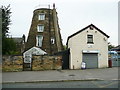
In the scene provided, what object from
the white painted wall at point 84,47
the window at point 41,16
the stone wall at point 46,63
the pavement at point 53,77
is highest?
the window at point 41,16

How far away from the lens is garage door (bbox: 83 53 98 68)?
26.4m

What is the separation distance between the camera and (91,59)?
2662 cm

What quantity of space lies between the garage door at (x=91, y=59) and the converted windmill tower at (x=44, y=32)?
13446 millimetres

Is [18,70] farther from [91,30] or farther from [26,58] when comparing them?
[91,30]

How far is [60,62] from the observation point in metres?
24.4

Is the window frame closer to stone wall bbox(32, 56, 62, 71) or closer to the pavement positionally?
stone wall bbox(32, 56, 62, 71)

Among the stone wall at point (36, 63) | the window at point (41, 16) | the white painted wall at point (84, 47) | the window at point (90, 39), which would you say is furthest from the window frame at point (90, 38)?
the window at point (41, 16)

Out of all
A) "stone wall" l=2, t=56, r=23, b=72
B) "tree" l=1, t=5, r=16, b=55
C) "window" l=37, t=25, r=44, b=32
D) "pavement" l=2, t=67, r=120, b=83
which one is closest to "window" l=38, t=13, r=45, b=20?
"window" l=37, t=25, r=44, b=32

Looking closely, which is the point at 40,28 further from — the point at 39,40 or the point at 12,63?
the point at 12,63

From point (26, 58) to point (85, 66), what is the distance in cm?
743

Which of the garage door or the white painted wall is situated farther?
the garage door

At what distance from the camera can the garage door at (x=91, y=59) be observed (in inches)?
1040

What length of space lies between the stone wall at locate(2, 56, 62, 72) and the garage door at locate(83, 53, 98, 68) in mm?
3820

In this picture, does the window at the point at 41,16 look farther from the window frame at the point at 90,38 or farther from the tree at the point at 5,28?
the window frame at the point at 90,38
